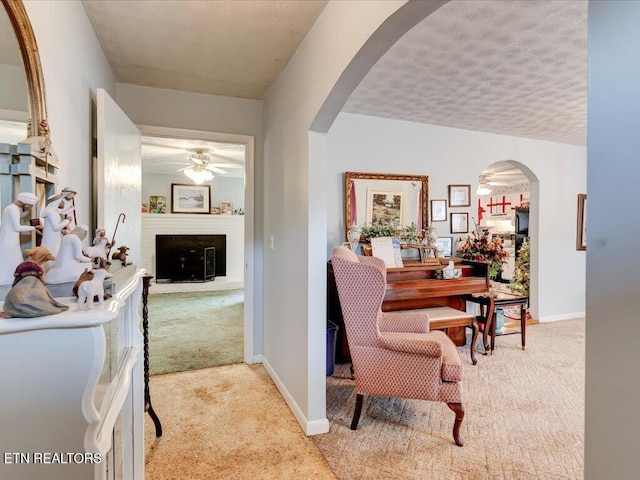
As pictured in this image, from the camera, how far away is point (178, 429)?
212 cm

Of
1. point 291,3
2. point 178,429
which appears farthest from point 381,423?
point 291,3

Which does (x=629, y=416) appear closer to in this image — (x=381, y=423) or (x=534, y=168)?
(x=381, y=423)

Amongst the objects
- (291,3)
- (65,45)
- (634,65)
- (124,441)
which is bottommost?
(124,441)

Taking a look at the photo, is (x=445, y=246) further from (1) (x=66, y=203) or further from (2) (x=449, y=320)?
(1) (x=66, y=203)

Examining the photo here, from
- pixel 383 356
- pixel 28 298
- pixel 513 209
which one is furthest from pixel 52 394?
pixel 513 209

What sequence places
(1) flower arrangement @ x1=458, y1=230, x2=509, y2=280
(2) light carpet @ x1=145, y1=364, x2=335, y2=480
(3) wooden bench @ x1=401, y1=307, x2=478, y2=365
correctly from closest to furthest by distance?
(2) light carpet @ x1=145, y1=364, x2=335, y2=480 → (3) wooden bench @ x1=401, y1=307, x2=478, y2=365 → (1) flower arrangement @ x1=458, y1=230, x2=509, y2=280

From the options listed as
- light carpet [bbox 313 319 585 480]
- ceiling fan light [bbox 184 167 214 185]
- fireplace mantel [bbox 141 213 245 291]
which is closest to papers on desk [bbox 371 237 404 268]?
light carpet [bbox 313 319 585 480]

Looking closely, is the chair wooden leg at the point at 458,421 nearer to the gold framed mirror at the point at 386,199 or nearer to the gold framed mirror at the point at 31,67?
the gold framed mirror at the point at 386,199

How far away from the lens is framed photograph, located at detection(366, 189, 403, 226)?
3572mm

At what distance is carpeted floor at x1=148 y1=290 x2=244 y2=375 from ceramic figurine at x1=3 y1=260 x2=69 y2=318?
8.77ft

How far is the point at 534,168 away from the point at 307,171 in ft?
12.6

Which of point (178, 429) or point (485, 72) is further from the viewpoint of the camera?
point (485, 72)

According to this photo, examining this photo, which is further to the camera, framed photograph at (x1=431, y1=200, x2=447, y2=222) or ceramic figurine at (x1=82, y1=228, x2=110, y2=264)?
framed photograph at (x1=431, y1=200, x2=447, y2=222)

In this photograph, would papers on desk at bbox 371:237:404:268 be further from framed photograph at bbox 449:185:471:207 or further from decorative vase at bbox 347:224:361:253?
framed photograph at bbox 449:185:471:207
